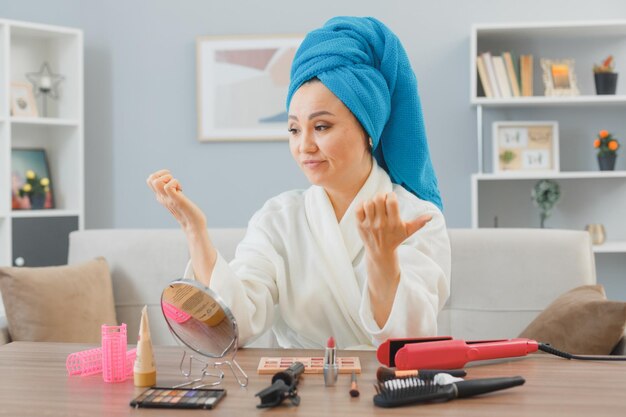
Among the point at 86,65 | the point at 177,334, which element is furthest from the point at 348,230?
the point at 86,65

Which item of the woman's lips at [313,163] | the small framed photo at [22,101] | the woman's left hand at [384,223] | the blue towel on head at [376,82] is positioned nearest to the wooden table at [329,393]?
the woman's left hand at [384,223]

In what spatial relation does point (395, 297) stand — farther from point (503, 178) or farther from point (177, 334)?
point (503, 178)

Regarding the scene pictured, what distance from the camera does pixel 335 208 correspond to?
1.77 m

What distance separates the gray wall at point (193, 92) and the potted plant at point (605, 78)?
1.27 ft

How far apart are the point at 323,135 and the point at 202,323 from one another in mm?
562

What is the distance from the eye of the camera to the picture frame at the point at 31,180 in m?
4.05

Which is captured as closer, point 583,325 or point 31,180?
point 583,325

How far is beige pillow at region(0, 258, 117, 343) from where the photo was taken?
2.40 metres

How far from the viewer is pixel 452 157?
4.12m

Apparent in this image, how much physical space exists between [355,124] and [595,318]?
812 mm

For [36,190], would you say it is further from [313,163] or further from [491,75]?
[313,163]

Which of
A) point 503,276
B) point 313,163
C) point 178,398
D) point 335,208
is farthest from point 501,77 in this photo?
point 178,398

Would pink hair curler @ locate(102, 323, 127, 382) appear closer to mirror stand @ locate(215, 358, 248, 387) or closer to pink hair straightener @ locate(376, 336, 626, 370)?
mirror stand @ locate(215, 358, 248, 387)

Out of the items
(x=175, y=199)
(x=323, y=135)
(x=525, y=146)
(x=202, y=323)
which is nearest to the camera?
(x=202, y=323)
